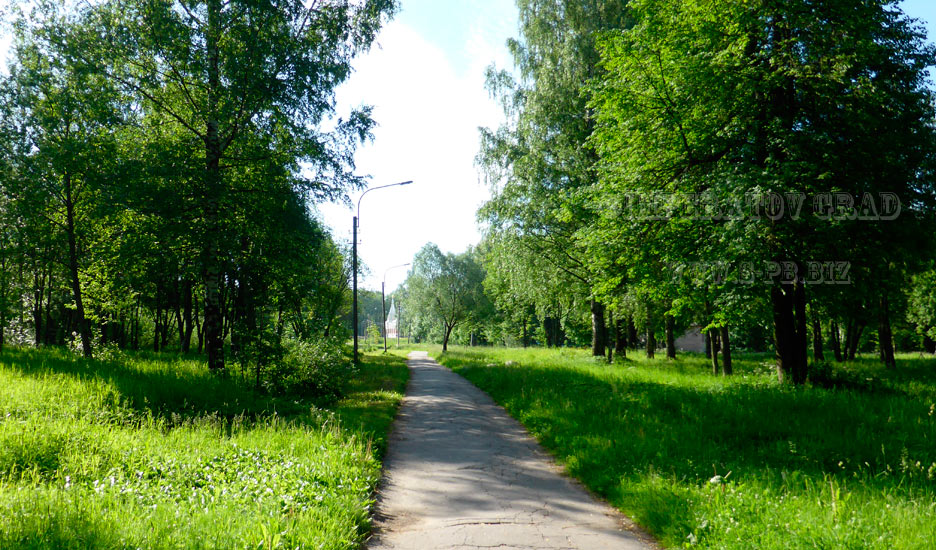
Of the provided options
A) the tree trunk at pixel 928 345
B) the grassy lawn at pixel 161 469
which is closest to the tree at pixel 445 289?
the grassy lawn at pixel 161 469

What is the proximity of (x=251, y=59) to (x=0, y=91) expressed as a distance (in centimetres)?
858

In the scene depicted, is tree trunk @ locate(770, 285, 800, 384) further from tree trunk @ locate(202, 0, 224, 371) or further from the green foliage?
the green foliage

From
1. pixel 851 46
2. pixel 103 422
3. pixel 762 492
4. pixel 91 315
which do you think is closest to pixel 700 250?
pixel 851 46

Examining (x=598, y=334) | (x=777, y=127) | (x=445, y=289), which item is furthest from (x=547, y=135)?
(x=445, y=289)

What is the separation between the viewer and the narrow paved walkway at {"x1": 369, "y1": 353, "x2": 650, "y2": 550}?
→ 4320 millimetres

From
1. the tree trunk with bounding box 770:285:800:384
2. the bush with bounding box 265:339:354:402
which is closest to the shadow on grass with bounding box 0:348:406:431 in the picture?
the bush with bounding box 265:339:354:402

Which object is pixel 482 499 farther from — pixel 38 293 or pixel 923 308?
pixel 923 308

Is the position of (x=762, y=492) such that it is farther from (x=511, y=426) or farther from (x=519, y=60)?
(x=519, y=60)

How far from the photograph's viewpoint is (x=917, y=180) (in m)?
11.2

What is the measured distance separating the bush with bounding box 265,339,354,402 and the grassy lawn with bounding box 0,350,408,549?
2.53m

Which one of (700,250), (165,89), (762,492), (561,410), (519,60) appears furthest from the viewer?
(519,60)

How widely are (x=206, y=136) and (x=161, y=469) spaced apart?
1025 cm

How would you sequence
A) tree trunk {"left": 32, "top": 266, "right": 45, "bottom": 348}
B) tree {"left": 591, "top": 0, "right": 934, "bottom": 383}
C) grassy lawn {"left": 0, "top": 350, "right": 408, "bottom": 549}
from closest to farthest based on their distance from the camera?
grassy lawn {"left": 0, "top": 350, "right": 408, "bottom": 549} < tree {"left": 591, "top": 0, "right": 934, "bottom": 383} < tree trunk {"left": 32, "top": 266, "right": 45, "bottom": 348}

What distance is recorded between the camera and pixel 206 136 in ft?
42.3
